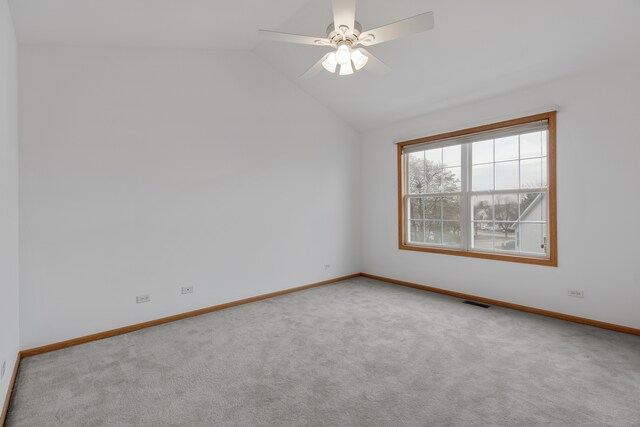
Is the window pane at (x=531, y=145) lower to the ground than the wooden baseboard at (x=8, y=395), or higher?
higher

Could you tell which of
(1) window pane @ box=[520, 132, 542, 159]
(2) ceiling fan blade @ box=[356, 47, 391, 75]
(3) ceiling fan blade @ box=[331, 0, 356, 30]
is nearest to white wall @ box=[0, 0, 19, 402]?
(3) ceiling fan blade @ box=[331, 0, 356, 30]

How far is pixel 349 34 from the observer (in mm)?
2318

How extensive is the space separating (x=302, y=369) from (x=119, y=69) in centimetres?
331

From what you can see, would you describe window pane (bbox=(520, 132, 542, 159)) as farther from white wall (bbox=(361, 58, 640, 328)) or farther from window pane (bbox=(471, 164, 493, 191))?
window pane (bbox=(471, 164, 493, 191))

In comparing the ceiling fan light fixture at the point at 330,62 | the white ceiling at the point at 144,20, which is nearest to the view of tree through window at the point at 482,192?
the ceiling fan light fixture at the point at 330,62

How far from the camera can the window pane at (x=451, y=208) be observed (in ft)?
14.7

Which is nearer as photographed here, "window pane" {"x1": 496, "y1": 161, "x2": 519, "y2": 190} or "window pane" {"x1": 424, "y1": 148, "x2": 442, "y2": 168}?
"window pane" {"x1": 496, "y1": 161, "x2": 519, "y2": 190}

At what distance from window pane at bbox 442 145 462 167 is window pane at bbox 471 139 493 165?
0.19m

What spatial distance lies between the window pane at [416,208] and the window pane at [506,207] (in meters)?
1.06

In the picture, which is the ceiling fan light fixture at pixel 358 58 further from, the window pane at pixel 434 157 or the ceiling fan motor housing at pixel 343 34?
the window pane at pixel 434 157

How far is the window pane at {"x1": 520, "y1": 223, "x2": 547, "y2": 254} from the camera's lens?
12.2 ft

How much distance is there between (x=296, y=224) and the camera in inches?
187

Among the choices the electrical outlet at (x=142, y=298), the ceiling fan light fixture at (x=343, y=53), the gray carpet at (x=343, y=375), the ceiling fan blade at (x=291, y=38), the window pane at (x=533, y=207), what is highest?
the ceiling fan blade at (x=291, y=38)

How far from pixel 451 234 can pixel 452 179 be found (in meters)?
0.77
